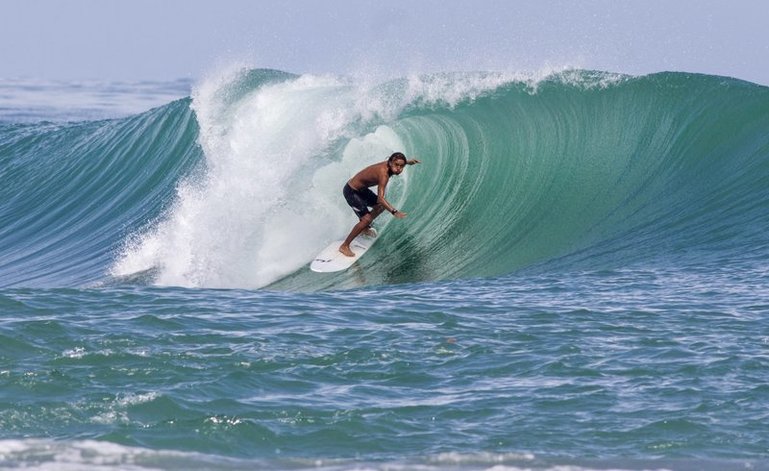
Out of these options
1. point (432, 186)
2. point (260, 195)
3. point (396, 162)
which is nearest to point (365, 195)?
point (396, 162)

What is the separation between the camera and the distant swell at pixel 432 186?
13578mm

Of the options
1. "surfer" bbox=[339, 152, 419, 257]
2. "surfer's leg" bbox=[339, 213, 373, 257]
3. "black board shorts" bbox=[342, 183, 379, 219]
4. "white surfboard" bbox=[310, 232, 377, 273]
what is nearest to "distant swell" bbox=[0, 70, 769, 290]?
"white surfboard" bbox=[310, 232, 377, 273]

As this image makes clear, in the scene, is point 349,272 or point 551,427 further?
point 349,272

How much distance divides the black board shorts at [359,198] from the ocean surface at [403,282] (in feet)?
1.92

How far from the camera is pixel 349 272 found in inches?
519

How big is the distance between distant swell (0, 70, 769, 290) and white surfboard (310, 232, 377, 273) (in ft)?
0.51

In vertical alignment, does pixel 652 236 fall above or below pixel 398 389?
above

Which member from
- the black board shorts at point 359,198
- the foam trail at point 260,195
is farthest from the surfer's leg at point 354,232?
the foam trail at point 260,195

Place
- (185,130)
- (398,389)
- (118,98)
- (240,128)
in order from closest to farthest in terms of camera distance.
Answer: (398,389) < (240,128) < (185,130) < (118,98)

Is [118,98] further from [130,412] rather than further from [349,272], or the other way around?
[130,412]

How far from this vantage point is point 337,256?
44.3 ft

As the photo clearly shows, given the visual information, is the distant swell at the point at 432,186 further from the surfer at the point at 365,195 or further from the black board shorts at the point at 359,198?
the black board shorts at the point at 359,198

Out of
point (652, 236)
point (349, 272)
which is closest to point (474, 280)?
point (349, 272)

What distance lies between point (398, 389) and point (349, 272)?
210 inches
